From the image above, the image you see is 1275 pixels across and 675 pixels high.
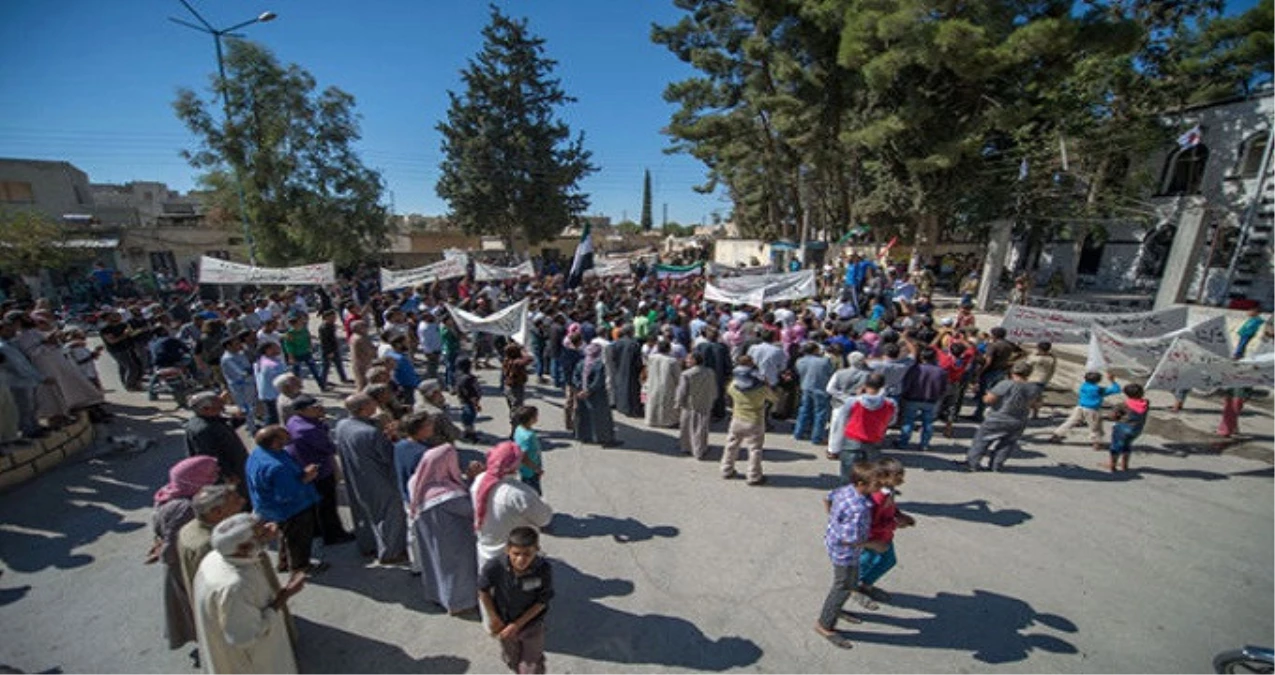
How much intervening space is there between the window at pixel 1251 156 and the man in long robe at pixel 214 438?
105ft

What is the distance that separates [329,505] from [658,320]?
775 centimetres

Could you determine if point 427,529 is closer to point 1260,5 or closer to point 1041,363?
point 1041,363

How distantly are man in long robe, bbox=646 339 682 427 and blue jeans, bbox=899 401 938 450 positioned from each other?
11.1ft

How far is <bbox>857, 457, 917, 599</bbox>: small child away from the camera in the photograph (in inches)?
140

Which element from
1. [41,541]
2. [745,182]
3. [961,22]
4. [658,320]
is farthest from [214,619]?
[745,182]

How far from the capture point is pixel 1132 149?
18.4 metres

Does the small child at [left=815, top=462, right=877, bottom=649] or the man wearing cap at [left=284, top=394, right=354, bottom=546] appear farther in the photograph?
the man wearing cap at [left=284, top=394, right=354, bottom=546]

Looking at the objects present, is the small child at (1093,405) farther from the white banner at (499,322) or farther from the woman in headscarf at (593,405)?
the white banner at (499,322)

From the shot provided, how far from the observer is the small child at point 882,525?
3.56 m

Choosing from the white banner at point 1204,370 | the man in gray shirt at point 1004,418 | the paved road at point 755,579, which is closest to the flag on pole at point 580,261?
the paved road at point 755,579

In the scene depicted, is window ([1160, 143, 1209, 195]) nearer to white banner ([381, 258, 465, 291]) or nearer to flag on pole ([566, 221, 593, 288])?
flag on pole ([566, 221, 593, 288])

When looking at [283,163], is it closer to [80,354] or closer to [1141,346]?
[80,354]

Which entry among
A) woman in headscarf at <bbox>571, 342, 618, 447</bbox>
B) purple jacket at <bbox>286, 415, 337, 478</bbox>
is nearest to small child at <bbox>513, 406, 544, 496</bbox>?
purple jacket at <bbox>286, 415, 337, 478</bbox>

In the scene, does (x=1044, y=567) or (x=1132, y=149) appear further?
(x=1132, y=149)
